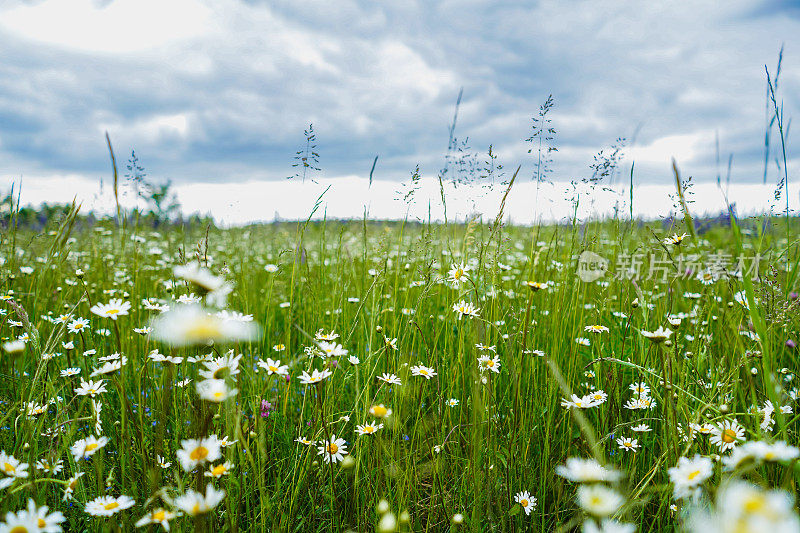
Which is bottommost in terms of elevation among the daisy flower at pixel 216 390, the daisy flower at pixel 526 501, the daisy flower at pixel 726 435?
the daisy flower at pixel 526 501

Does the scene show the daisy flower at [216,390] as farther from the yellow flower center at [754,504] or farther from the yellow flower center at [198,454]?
the yellow flower center at [754,504]

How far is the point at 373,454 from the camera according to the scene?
1481 millimetres

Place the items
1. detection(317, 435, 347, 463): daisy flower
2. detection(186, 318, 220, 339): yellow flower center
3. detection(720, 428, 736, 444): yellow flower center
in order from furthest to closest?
detection(317, 435, 347, 463): daisy flower
detection(720, 428, 736, 444): yellow flower center
detection(186, 318, 220, 339): yellow flower center

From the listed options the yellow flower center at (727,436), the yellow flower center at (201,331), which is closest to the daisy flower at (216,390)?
the yellow flower center at (201,331)

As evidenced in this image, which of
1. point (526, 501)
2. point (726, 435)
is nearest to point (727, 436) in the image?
point (726, 435)

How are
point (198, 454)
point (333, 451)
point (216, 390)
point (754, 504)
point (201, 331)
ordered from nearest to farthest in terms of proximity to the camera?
point (754, 504)
point (201, 331)
point (198, 454)
point (216, 390)
point (333, 451)

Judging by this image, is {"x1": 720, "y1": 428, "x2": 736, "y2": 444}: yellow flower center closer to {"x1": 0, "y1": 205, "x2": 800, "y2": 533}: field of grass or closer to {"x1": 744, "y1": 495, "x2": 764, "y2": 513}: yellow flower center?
{"x1": 0, "y1": 205, "x2": 800, "y2": 533}: field of grass

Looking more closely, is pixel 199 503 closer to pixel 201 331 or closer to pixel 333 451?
pixel 201 331

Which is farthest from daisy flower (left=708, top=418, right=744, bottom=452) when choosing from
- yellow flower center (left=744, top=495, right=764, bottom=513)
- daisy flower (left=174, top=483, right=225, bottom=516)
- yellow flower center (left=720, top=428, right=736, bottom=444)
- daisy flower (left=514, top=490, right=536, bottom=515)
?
daisy flower (left=174, top=483, right=225, bottom=516)

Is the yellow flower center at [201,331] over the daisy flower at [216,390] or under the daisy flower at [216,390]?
over

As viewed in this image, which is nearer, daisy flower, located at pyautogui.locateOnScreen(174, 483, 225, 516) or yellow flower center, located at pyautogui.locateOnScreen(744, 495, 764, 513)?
yellow flower center, located at pyautogui.locateOnScreen(744, 495, 764, 513)

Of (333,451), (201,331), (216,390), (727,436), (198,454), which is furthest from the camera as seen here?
(333,451)

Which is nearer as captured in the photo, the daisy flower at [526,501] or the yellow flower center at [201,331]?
the yellow flower center at [201,331]

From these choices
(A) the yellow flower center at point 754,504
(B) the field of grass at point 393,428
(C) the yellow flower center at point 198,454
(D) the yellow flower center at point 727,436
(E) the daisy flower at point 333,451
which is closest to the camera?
(A) the yellow flower center at point 754,504
